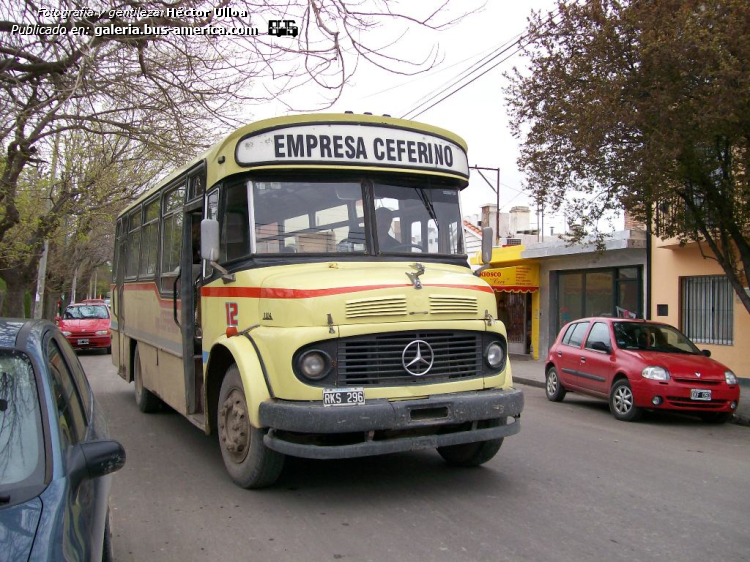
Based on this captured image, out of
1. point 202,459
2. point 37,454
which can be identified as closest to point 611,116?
point 202,459

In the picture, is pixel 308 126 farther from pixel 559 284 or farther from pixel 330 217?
pixel 559 284

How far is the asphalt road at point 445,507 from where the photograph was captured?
4352mm

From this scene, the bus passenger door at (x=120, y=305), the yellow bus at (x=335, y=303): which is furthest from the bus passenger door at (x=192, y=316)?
the bus passenger door at (x=120, y=305)

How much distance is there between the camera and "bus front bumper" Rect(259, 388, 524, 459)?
487cm

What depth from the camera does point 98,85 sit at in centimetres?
951

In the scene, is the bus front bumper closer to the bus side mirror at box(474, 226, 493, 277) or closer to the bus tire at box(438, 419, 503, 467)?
the bus tire at box(438, 419, 503, 467)

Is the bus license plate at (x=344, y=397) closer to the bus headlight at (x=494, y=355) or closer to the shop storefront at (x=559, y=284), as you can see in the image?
the bus headlight at (x=494, y=355)

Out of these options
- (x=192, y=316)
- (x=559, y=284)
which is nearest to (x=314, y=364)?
(x=192, y=316)

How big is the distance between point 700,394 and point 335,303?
277 inches

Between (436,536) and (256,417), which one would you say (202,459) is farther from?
(436,536)

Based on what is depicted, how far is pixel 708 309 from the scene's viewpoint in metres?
15.9

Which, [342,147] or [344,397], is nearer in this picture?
[344,397]

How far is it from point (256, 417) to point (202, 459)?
212 cm

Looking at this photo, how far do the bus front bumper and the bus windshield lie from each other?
1459mm
